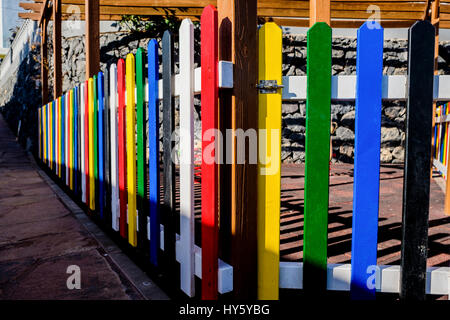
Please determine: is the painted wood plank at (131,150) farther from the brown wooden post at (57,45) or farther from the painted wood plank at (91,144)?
the brown wooden post at (57,45)

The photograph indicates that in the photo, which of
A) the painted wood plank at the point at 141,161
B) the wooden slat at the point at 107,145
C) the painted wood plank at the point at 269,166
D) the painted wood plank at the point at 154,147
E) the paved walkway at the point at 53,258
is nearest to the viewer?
the painted wood plank at the point at 269,166

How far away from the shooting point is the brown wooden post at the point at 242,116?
1437 millimetres

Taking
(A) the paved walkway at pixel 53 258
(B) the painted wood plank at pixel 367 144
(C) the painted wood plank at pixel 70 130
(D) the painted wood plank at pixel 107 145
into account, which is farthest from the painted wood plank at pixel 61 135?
(B) the painted wood plank at pixel 367 144

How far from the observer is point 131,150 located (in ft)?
7.54

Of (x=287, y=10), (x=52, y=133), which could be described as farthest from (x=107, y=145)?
(x=287, y=10)

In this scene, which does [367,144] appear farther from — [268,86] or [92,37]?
[92,37]

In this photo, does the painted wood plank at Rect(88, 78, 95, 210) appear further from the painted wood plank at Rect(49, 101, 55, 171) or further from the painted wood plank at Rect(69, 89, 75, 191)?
the painted wood plank at Rect(49, 101, 55, 171)

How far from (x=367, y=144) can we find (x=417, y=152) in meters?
0.19

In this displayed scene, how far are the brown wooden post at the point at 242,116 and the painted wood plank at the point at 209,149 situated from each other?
6 centimetres

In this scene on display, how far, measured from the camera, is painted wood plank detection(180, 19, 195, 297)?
1.57 m

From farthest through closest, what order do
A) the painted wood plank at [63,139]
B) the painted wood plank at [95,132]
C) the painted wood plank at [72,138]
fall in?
the painted wood plank at [63,139] < the painted wood plank at [72,138] < the painted wood plank at [95,132]

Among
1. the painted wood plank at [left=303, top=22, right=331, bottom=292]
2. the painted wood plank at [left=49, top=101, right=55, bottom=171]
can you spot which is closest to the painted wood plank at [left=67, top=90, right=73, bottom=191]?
the painted wood plank at [left=49, top=101, right=55, bottom=171]

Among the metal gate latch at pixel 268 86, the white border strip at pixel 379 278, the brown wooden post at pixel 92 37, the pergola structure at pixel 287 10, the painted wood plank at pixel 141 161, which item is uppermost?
the pergola structure at pixel 287 10
